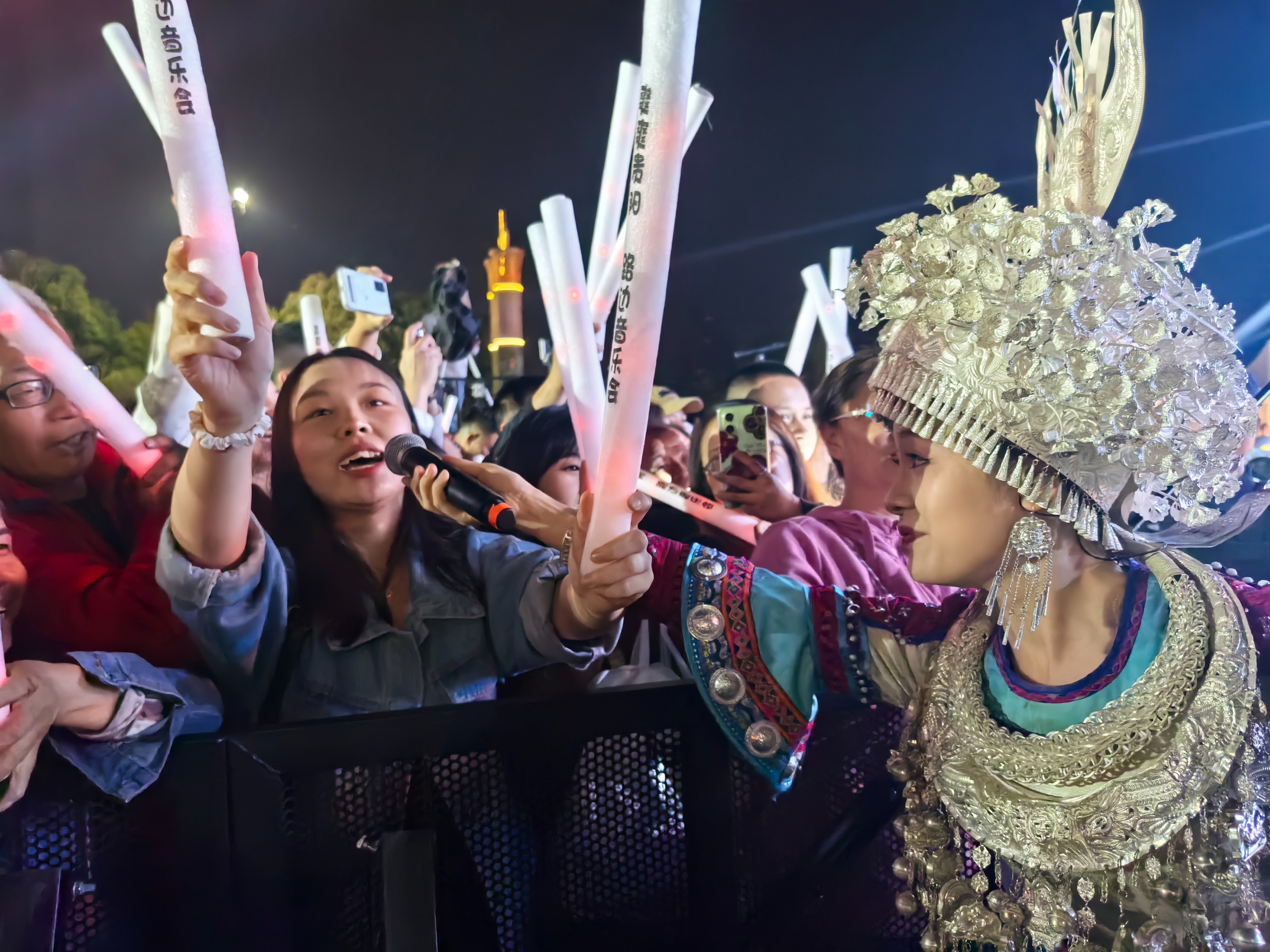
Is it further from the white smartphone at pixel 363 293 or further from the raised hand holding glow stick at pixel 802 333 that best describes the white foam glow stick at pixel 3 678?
the raised hand holding glow stick at pixel 802 333

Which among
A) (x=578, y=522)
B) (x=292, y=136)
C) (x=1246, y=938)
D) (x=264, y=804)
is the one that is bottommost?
(x=1246, y=938)

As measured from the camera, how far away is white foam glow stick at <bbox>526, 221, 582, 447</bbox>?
1.48 m

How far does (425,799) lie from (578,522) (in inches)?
16.5

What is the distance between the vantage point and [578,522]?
1.22 meters

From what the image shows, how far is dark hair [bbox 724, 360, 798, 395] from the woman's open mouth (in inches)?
27.0

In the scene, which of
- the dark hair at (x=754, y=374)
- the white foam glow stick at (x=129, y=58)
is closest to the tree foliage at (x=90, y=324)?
the white foam glow stick at (x=129, y=58)

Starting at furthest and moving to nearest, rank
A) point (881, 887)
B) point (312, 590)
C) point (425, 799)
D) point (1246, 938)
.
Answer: point (312, 590)
point (881, 887)
point (425, 799)
point (1246, 938)

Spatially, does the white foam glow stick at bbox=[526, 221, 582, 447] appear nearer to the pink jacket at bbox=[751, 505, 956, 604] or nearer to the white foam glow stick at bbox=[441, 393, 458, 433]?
the white foam glow stick at bbox=[441, 393, 458, 433]

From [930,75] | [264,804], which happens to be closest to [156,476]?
[264,804]

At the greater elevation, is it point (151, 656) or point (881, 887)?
point (151, 656)

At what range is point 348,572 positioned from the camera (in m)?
1.34

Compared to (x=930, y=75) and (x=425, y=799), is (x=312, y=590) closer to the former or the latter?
(x=425, y=799)

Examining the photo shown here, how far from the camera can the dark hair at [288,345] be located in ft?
4.33

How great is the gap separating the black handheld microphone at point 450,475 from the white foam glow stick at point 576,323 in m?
0.22
